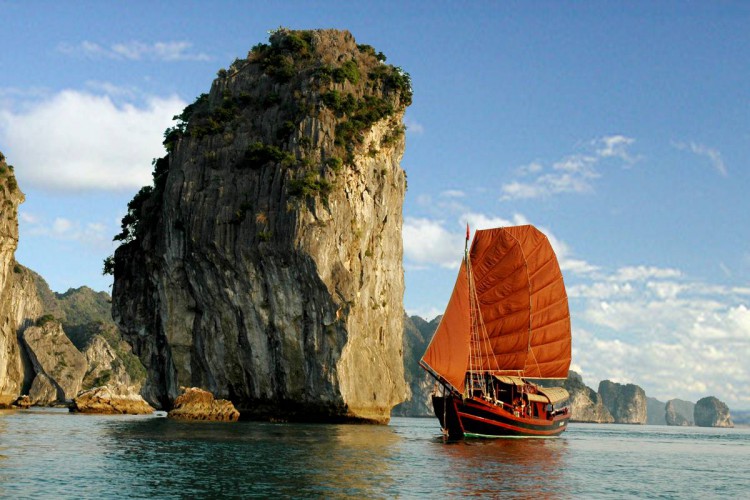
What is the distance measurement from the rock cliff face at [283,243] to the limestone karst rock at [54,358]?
54.2 metres

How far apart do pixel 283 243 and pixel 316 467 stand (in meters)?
27.5

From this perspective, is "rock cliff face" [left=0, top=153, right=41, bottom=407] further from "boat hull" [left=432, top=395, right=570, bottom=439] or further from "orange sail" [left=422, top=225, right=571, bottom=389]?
"boat hull" [left=432, top=395, right=570, bottom=439]

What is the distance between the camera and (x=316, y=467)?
27.5 m

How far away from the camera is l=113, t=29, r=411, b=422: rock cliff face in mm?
53906

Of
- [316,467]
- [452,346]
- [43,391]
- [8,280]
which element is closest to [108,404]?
[8,280]

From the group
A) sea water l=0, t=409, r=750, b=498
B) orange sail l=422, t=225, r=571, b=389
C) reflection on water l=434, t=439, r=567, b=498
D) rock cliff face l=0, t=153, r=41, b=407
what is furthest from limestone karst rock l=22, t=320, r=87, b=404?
reflection on water l=434, t=439, r=567, b=498

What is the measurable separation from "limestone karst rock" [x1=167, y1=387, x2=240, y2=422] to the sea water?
27.2 feet

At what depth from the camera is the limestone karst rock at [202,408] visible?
53812mm

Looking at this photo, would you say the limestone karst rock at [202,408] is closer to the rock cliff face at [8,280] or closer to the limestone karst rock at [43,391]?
the rock cliff face at [8,280]

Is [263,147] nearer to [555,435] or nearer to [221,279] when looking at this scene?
[221,279]

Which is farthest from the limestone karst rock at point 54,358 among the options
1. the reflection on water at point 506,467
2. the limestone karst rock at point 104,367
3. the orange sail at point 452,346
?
the reflection on water at point 506,467

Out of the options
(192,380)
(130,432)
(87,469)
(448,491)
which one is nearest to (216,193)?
(192,380)

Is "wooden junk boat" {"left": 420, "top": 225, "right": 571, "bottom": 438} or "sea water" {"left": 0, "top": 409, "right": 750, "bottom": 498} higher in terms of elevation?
"wooden junk boat" {"left": 420, "top": 225, "right": 571, "bottom": 438}

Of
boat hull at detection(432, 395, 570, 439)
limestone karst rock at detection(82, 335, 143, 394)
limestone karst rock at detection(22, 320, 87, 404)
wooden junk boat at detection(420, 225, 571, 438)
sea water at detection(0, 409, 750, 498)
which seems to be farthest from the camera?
limestone karst rock at detection(82, 335, 143, 394)
